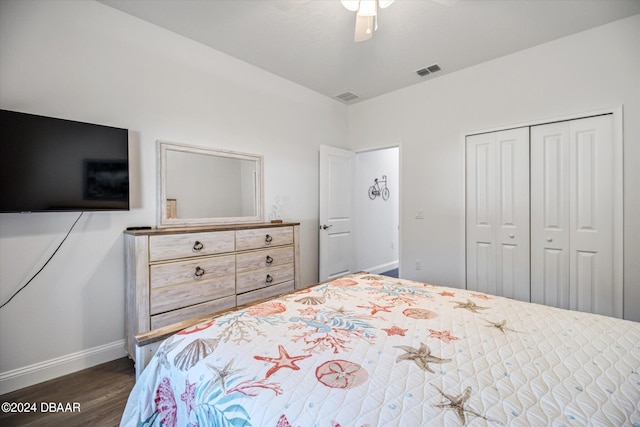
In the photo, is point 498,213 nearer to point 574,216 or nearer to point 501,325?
point 574,216

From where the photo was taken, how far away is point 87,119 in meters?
2.19

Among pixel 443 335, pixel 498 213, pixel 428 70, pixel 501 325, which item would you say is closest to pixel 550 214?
pixel 498 213

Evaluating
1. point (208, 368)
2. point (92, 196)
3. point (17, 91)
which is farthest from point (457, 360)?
point (17, 91)

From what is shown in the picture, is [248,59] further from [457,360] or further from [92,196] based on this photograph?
[457,360]

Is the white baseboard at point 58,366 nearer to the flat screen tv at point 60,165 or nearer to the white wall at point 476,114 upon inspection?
the flat screen tv at point 60,165

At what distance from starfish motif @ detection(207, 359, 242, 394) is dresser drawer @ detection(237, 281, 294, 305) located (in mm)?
1712

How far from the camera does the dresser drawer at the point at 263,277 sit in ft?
8.52

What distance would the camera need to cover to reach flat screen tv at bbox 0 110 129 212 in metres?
1.77

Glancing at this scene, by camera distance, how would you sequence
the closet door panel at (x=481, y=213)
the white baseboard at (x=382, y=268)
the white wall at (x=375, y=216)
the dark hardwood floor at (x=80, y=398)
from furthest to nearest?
the white baseboard at (x=382, y=268) < the white wall at (x=375, y=216) < the closet door panel at (x=481, y=213) < the dark hardwood floor at (x=80, y=398)

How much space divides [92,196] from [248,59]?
6.66 ft

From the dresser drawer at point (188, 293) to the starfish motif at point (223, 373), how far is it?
1.43m

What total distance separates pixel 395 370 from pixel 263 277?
2.04m

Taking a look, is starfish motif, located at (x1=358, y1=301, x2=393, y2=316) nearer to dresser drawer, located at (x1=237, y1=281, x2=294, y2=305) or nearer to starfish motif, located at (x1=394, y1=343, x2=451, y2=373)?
starfish motif, located at (x1=394, y1=343, x2=451, y2=373)

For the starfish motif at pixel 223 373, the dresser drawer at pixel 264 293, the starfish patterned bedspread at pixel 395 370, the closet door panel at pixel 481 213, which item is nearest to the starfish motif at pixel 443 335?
the starfish patterned bedspread at pixel 395 370
